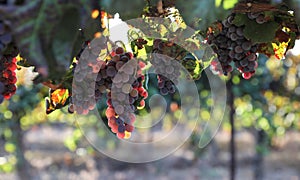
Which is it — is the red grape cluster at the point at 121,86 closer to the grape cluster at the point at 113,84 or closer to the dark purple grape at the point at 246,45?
the grape cluster at the point at 113,84

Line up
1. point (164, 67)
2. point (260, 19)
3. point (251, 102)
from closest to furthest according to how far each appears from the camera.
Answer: point (260, 19) < point (164, 67) < point (251, 102)

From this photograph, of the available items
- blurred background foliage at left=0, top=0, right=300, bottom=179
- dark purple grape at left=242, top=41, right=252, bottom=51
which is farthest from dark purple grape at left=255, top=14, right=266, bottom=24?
blurred background foliage at left=0, top=0, right=300, bottom=179

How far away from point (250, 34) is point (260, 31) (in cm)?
3

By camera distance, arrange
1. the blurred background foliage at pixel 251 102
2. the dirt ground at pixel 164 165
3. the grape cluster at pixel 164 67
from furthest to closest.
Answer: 1. the dirt ground at pixel 164 165
2. the blurred background foliage at pixel 251 102
3. the grape cluster at pixel 164 67

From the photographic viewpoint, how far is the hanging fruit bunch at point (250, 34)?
924 mm

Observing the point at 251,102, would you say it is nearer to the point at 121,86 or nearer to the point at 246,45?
the point at 246,45

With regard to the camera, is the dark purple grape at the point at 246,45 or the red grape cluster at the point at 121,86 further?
the dark purple grape at the point at 246,45

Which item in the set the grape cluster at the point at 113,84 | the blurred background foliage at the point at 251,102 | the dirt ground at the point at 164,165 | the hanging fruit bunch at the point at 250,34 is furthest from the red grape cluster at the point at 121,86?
the dirt ground at the point at 164,165

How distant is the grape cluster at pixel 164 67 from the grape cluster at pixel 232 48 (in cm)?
10

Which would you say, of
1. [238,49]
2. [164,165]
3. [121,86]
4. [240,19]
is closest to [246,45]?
[238,49]

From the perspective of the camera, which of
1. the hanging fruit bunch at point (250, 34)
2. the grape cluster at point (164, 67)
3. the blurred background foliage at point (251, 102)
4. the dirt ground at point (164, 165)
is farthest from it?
the dirt ground at point (164, 165)

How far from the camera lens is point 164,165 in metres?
7.18

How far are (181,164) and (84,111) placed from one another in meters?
6.42

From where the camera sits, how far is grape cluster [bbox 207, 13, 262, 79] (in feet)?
3.45
